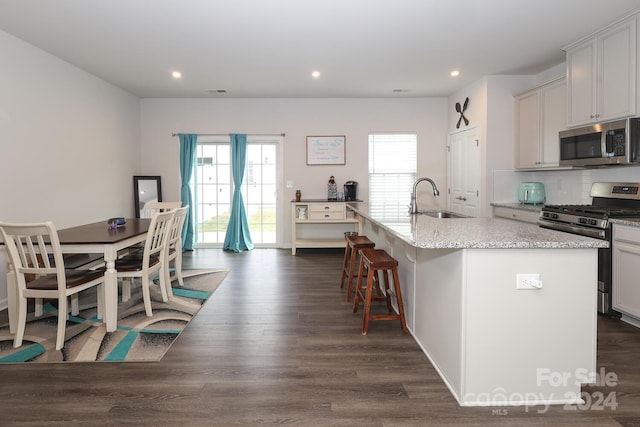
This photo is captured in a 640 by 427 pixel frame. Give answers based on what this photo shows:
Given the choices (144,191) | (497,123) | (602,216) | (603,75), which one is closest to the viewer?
(602,216)

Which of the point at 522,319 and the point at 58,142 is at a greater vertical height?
the point at 58,142

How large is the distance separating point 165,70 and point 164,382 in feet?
13.3

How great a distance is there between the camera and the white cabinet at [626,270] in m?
3.04

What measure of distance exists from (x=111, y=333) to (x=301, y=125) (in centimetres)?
461

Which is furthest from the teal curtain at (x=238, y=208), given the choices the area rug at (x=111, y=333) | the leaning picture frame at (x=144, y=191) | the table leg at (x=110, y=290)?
the table leg at (x=110, y=290)

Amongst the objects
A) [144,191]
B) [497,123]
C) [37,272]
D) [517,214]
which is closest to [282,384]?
[37,272]

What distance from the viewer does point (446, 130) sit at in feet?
22.1

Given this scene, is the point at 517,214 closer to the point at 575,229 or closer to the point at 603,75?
the point at 575,229

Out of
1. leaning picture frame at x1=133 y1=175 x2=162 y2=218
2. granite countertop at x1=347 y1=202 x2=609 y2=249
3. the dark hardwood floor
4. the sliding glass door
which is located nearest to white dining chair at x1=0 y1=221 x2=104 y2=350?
the dark hardwood floor

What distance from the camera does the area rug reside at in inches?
103

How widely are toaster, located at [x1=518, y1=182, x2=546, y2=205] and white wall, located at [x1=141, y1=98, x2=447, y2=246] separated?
1753mm

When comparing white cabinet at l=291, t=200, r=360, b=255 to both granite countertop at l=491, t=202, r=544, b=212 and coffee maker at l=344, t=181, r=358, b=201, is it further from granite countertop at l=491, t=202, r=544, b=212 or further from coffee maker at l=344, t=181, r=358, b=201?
granite countertop at l=491, t=202, r=544, b=212

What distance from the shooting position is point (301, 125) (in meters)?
6.75

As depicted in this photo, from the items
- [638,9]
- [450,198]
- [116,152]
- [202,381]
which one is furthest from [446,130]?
[202,381]
